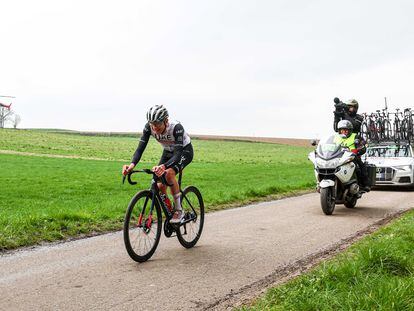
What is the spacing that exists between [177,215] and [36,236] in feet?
8.22

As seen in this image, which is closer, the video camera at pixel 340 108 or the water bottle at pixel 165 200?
the water bottle at pixel 165 200

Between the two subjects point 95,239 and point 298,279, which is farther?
point 95,239

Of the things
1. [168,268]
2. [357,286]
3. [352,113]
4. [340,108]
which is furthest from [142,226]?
[340,108]

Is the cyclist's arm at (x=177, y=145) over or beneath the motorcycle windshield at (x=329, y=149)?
over

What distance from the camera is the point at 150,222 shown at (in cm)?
671


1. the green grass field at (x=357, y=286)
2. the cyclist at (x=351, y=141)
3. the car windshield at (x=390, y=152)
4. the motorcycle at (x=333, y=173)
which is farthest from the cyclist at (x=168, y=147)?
the car windshield at (x=390, y=152)

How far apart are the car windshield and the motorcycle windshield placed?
8599mm

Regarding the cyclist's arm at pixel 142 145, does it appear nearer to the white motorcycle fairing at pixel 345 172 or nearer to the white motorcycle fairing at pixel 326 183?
the white motorcycle fairing at pixel 326 183

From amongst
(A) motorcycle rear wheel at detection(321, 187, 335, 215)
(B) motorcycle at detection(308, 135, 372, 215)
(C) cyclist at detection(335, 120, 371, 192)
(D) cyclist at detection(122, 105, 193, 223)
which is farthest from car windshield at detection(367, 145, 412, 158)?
(D) cyclist at detection(122, 105, 193, 223)

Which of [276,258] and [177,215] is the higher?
[177,215]

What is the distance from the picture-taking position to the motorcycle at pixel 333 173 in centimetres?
1131

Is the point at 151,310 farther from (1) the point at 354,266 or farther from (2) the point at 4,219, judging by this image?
(2) the point at 4,219

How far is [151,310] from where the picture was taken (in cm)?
468

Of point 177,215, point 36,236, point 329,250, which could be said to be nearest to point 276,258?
point 329,250
